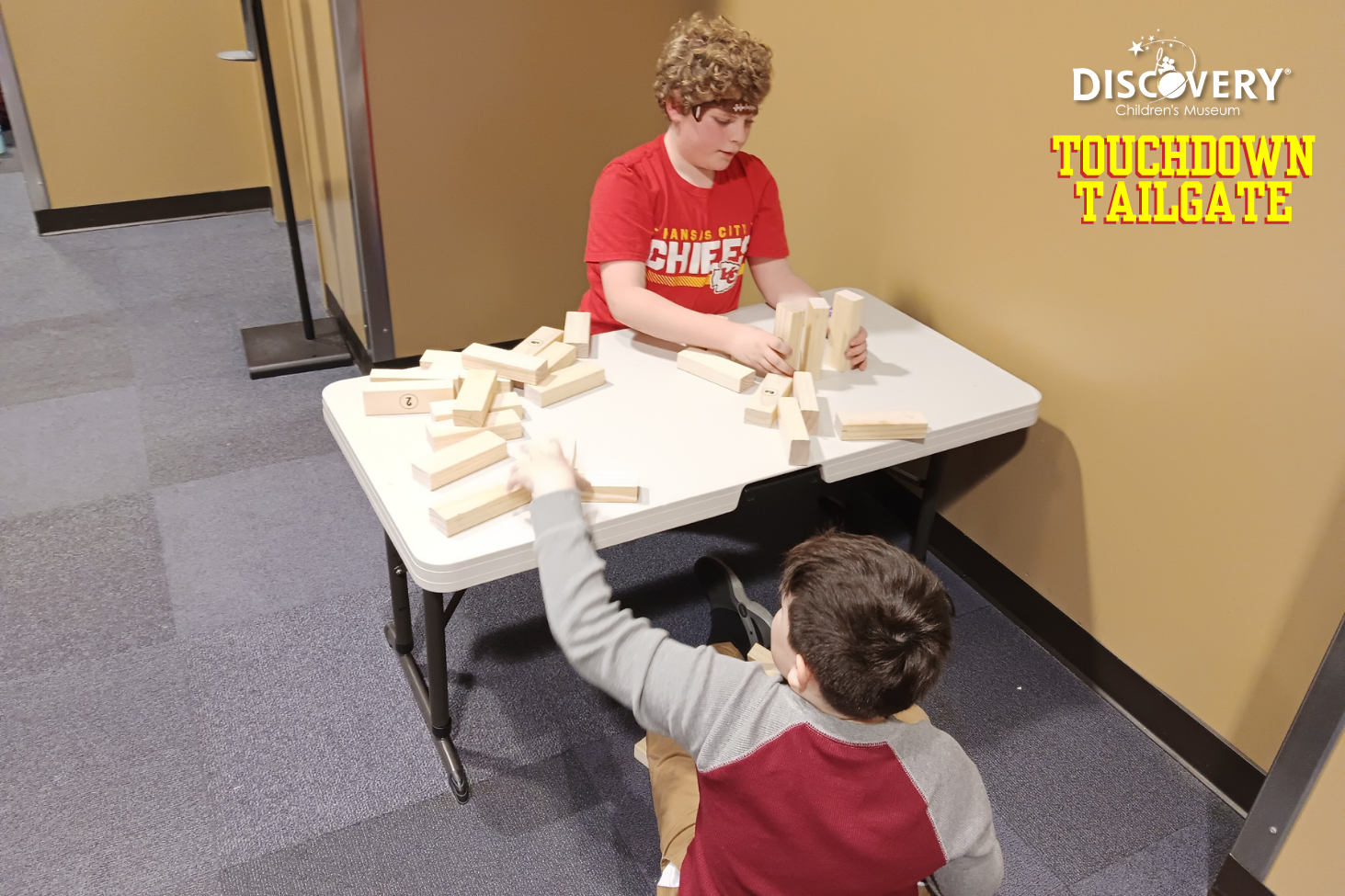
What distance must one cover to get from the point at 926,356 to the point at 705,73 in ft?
2.48

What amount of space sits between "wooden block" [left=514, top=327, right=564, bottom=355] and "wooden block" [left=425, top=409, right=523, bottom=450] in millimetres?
226

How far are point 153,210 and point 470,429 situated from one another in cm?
366

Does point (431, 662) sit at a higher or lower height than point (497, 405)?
A: lower

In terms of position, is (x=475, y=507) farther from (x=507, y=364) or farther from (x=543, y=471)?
(x=507, y=364)

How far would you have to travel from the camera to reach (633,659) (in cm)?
114

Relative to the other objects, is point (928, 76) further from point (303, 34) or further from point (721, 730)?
point (303, 34)

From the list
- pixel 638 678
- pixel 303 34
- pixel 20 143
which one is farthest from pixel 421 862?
pixel 20 143

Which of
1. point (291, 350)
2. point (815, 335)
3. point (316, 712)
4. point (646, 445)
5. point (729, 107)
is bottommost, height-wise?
point (316, 712)

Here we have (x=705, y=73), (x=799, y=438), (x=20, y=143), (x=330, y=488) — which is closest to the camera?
(x=799, y=438)

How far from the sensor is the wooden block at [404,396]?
5.54 ft

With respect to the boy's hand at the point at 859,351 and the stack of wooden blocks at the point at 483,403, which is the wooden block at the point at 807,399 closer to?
the boy's hand at the point at 859,351

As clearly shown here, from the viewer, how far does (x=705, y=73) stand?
1.79 m

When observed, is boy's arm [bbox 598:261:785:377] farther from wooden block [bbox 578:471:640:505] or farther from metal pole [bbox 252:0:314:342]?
metal pole [bbox 252:0:314:342]

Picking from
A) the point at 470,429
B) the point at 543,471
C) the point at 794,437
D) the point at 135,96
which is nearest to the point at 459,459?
the point at 470,429
